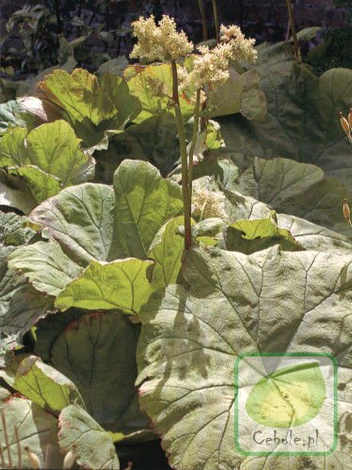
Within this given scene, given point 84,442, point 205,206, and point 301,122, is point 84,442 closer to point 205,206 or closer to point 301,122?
point 205,206

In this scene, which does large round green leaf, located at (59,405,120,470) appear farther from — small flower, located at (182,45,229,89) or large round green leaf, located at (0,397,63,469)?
small flower, located at (182,45,229,89)

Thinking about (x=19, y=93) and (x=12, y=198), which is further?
(x=19, y=93)

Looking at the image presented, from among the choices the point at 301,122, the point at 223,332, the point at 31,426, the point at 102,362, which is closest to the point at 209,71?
the point at 223,332

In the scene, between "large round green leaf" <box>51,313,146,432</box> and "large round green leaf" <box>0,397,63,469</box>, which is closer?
"large round green leaf" <box>0,397,63,469</box>

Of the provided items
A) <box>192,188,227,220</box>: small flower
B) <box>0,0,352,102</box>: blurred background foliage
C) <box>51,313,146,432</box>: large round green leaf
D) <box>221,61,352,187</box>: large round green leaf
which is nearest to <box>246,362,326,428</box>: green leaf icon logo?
<box>51,313,146,432</box>: large round green leaf

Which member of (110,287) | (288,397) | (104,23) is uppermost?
(104,23)

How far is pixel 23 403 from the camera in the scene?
1.33 meters

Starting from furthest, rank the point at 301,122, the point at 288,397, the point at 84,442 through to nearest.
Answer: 1. the point at 301,122
2. the point at 288,397
3. the point at 84,442

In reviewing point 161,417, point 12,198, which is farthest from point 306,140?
point 161,417

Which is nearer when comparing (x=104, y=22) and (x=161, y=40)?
(x=161, y=40)

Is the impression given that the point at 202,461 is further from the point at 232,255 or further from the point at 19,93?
the point at 19,93

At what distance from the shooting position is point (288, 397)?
134 centimetres

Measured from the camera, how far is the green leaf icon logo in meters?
1.32

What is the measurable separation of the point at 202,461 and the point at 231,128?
3.70ft
